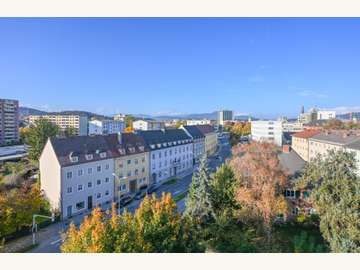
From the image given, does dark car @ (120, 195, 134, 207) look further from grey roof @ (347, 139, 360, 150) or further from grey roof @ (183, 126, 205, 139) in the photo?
grey roof @ (347, 139, 360, 150)

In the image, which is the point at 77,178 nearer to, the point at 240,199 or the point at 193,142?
the point at 240,199

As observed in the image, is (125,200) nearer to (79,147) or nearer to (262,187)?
(79,147)

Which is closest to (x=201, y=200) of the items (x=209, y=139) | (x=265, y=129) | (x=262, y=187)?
(x=262, y=187)

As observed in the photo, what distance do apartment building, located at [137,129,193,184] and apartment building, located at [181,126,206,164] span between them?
1.42 metres

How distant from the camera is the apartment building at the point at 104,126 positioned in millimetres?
80412

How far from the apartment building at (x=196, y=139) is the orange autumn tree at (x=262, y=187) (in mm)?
23414

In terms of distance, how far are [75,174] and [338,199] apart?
1864cm

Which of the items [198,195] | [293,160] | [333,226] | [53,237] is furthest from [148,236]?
[293,160]

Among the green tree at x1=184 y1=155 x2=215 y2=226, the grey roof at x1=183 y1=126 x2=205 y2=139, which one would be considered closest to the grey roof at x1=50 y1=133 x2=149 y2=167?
the green tree at x1=184 y1=155 x2=215 y2=226

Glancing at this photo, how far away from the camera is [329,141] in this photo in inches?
1444

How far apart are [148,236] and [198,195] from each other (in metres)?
6.61

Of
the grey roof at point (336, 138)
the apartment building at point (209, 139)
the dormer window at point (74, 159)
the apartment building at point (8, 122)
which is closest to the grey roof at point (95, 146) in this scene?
the dormer window at point (74, 159)

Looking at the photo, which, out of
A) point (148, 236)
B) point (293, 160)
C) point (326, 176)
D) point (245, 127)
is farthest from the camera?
point (245, 127)

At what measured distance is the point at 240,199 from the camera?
16516 millimetres
